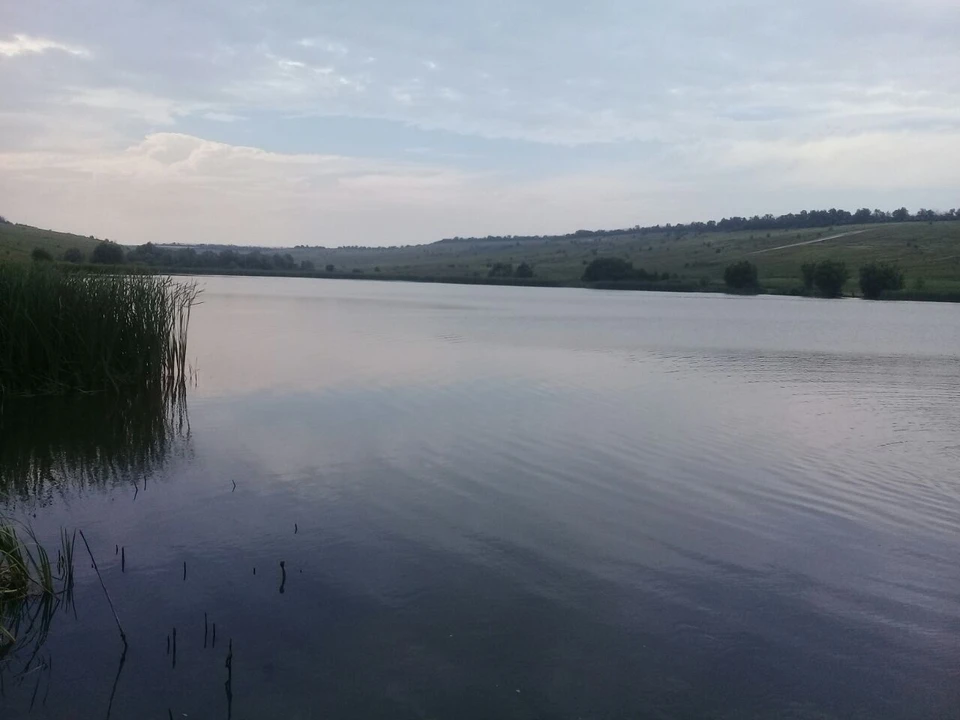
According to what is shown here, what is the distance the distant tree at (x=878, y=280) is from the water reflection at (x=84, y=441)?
52.4 m

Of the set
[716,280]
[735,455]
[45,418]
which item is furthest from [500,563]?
[716,280]

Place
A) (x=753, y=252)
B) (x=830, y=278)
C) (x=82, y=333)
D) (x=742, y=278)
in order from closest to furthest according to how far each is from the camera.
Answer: (x=82, y=333) → (x=830, y=278) → (x=742, y=278) → (x=753, y=252)

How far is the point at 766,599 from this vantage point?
20.0 feet

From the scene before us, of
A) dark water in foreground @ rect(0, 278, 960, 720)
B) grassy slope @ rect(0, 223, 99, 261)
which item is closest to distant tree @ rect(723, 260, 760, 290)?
grassy slope @ rect(0, 223, 99, 261)

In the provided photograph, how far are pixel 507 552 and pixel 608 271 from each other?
2620 inches

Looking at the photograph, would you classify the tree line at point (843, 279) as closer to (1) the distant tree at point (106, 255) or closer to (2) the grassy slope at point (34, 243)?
(1) the distant tree at point (106, 255)

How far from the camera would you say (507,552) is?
6.83 metres

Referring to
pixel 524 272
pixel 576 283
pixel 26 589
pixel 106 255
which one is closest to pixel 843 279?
pixel 576 283

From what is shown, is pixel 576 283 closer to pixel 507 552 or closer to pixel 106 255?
pixel 106 255

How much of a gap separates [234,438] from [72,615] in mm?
5372

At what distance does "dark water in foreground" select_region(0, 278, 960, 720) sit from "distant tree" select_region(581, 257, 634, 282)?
5668 centimetres

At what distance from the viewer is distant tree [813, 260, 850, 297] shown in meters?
57.1

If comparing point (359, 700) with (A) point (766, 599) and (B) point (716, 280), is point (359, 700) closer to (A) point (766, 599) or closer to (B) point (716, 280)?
(A) point (766, 599)

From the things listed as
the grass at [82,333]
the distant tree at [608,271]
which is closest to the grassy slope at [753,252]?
the distant tree at [608,271]
